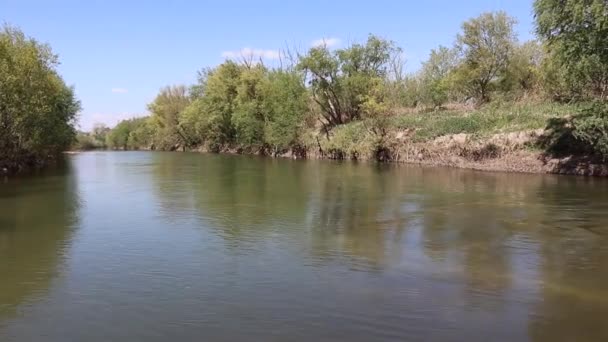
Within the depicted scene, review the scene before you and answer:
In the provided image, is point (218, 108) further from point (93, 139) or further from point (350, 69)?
point (93, 139)

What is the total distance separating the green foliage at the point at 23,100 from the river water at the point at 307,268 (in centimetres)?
1479

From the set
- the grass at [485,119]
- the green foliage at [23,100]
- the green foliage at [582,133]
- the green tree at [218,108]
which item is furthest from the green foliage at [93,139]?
the green foliage at [582,133]

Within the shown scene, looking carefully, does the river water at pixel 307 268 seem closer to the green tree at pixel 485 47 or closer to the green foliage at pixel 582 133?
the green foliage at pixel 582 133

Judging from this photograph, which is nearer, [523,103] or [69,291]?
[69,291]

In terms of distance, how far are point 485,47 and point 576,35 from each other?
82.8 feet

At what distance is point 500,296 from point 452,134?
36.1 metres

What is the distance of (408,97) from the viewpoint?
199 feet

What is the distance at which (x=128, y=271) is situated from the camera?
38.2ft

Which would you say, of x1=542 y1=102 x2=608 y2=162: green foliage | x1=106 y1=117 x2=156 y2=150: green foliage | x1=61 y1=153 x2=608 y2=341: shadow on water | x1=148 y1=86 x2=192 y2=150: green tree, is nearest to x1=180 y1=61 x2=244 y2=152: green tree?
x1=148 y1=86 x2=192 y2=150: green tree

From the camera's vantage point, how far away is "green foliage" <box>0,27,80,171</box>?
34.6 meters

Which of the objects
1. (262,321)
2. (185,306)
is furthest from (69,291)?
(262,321)

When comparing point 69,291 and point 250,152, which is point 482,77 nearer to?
point 250,152

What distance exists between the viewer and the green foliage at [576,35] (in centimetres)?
2403

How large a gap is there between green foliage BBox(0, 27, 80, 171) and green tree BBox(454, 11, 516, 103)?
1443 inches
